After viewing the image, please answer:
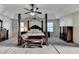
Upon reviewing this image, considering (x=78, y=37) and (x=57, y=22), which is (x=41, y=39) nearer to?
(x=78, y=37)

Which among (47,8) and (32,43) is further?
(47,8)

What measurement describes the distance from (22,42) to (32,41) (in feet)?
2.27

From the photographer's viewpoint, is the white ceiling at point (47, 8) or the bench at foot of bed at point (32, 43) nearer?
the white ceiling at point (47, 8)

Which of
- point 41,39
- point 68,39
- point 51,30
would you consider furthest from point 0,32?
point 51,30

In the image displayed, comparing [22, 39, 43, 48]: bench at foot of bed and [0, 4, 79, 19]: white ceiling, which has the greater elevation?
[0, 4, 79, 19]: white ceiling

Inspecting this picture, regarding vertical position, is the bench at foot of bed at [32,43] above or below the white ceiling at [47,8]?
below

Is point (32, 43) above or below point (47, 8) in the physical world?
below

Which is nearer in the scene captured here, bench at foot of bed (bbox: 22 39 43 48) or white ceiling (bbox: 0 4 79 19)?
white ceiling (bbox: 0 4 79 19)
